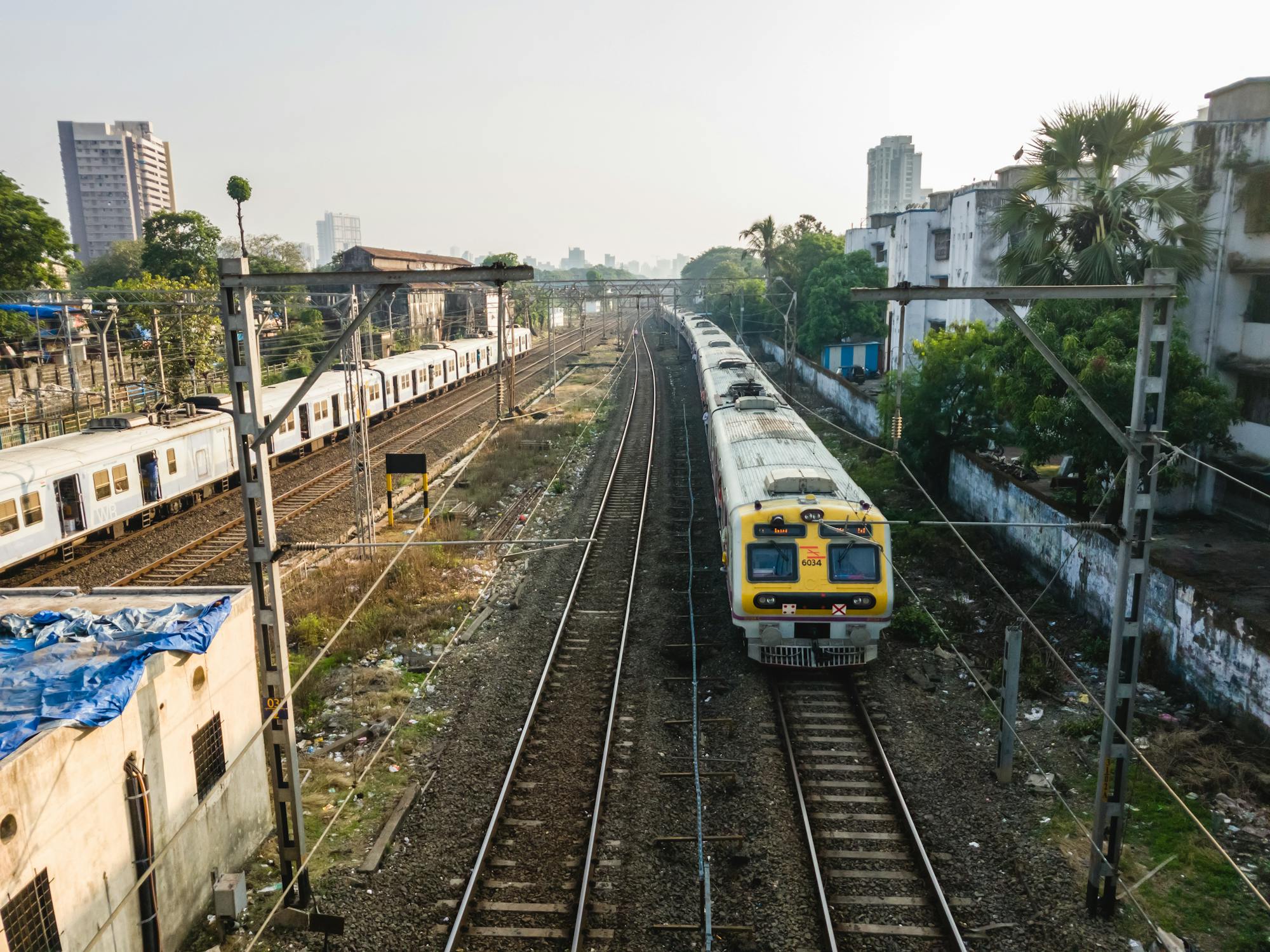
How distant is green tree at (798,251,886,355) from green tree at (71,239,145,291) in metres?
62.1

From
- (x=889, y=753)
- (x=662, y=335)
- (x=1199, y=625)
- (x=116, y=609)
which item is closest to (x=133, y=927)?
(x=116, y=609)

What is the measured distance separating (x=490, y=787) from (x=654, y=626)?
17.3 feet

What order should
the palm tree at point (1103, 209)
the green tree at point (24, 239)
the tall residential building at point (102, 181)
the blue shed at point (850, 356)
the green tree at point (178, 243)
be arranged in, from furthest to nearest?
the tall residential building at point (102, 181) < the green tree at point (178, 243) < the blue shed at point (850, 356) < the green tree at point (24, 239) < the palm tree at point (1103, 209)

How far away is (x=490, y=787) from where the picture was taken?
1015cm

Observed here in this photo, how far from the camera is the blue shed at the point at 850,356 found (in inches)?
1754

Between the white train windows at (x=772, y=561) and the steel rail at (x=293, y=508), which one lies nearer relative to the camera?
the white train windows at (x=772, y=561)

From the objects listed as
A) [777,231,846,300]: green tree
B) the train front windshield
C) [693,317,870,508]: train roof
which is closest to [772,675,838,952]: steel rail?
the train front windshield

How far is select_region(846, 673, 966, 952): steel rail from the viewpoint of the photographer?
25.6 ft

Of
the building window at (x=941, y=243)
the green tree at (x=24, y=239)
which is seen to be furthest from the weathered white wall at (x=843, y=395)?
the green tree at (x=24, y=239)

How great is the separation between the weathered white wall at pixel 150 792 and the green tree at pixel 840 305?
3965cm

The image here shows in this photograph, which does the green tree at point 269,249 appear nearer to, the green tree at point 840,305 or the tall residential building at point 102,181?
the green tree at point 840,305

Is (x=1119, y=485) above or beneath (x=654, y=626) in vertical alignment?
above

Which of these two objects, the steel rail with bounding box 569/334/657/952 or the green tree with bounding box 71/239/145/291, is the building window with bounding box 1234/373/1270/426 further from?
the green tree with bounding box 71/239/145/291

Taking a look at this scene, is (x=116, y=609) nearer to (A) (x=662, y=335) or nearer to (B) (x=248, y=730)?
(B) (x=248, y=730)
